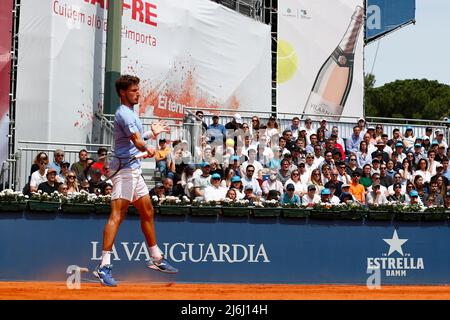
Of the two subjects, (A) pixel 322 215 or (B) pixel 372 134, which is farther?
(B) pixel 372 134

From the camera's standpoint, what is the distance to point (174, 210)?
1462 cm

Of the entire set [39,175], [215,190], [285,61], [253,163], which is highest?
[285,61]

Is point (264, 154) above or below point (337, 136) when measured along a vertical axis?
below

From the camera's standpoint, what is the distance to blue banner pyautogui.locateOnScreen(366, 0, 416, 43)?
32.0 meters

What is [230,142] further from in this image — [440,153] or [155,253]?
[155,253]

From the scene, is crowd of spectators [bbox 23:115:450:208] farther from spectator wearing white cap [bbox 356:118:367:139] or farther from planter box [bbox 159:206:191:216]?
planter box [bbox 159:206:191:216]

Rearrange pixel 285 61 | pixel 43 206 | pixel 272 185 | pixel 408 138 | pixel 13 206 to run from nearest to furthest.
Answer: pixel 13 206
pixel 43 206
pixel 272 185
pixel 408 138
pixel 285 61

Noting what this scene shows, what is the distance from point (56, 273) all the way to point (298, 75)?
15.5 metres

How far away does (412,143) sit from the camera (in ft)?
67.7

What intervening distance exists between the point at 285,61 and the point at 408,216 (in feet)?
41.5

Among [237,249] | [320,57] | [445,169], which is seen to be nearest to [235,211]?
[237,249]

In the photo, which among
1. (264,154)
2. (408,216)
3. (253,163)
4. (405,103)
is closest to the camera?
(408,216)

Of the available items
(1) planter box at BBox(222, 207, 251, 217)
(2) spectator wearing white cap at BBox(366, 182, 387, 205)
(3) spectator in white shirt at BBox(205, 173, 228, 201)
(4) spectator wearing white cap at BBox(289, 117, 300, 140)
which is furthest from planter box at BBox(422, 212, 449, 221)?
(4) spectator wearing white cap at BBox(289, 117, 300, 140)
